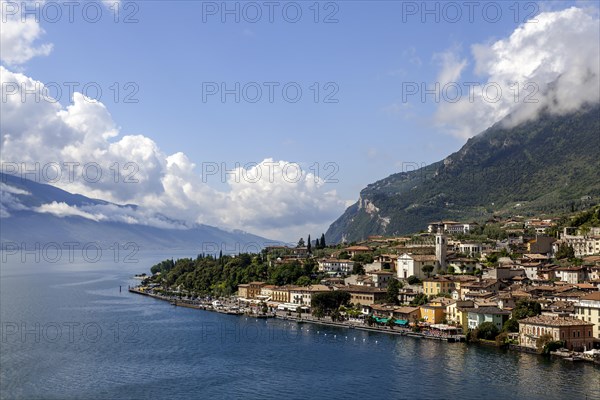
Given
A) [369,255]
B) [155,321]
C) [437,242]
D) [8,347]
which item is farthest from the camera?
[369,255]

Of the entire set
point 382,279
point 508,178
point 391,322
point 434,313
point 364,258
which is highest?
point 508,178

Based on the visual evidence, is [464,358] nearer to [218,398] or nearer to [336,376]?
[336,376]

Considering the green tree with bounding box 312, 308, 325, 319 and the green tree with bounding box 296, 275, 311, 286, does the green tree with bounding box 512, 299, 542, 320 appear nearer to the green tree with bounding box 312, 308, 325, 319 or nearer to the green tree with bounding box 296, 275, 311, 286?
the green tree with bounding box 312, 308, 325, 319

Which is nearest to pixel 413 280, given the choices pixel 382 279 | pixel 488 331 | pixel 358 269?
pixel 382 279

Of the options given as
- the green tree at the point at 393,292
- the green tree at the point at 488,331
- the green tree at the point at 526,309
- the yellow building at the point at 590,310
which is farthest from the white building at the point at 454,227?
the yellow building at the point at 590,310

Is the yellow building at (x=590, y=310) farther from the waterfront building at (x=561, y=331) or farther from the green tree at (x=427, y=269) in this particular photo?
the green tree at (x=427, y=269)

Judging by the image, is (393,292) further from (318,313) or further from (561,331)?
(561,331)

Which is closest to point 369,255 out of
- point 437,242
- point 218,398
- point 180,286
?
point 437,242
